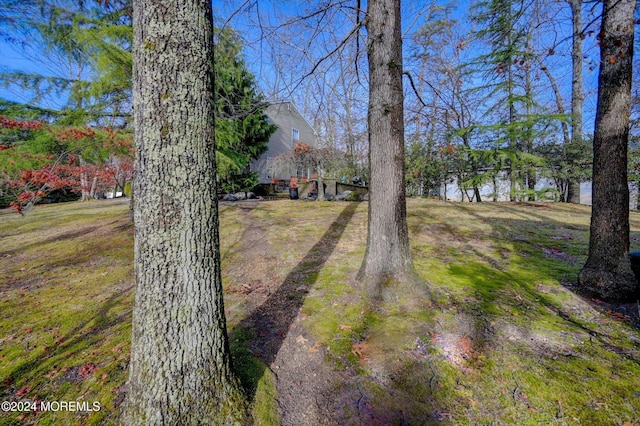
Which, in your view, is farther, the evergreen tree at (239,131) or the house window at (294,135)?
the house window at (294,135)

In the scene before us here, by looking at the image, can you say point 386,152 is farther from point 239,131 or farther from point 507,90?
point 239,131

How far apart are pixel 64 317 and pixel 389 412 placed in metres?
3.48

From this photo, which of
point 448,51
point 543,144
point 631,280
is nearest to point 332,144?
point 448,51

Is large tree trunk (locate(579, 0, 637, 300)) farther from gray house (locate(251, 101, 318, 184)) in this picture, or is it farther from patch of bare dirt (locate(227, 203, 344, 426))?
gray house (locate(251, 101, 318, 184))

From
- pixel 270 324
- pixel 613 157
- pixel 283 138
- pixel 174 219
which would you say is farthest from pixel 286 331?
pixel 283 138

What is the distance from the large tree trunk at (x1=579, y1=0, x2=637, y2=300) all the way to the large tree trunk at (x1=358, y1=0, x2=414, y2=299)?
208cm

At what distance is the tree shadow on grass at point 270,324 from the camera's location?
2049mm

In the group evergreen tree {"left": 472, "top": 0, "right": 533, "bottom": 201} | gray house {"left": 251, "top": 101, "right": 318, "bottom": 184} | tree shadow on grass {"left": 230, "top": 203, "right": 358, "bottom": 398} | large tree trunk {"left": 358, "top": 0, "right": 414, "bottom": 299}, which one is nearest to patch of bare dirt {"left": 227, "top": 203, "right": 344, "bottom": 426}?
tree shadow on grass {"left": 230, "top": 203, "right": 358, "bottom": 398}

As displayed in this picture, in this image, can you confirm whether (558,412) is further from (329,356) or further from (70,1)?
(70,1)

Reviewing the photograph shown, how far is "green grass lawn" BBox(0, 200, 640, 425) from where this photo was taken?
66.1 inches

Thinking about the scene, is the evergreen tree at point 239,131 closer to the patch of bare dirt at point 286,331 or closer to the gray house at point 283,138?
the gray house at point 283,138

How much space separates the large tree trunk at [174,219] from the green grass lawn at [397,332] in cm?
46

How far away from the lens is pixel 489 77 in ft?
31.3

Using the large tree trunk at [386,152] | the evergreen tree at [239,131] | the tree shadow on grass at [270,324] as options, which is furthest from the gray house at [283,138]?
the large tree trunk at [386,152]
